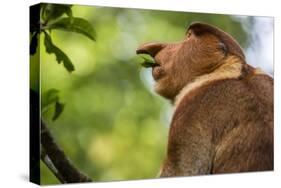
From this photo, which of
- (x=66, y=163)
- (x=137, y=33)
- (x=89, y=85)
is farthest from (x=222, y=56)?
(x=66, y=163)

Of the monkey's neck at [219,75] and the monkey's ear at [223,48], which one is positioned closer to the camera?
the monkey's neck at [219,75]

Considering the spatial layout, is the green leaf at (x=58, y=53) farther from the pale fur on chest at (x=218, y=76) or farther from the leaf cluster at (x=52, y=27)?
the pale fur on chest at (x=218, y=76)

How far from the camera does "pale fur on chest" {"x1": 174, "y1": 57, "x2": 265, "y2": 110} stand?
5730mm

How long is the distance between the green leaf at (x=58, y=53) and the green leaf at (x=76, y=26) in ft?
0.36

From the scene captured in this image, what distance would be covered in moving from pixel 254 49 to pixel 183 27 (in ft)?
2.43

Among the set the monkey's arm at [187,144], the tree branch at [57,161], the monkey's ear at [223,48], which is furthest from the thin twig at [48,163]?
the monkey's ear at [223,48]

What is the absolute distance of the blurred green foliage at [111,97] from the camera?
5.27 metres

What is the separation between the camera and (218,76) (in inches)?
229

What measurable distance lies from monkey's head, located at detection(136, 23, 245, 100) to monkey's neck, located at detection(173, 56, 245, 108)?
0.03m

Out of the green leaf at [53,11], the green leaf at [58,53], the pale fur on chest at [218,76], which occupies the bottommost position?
the pale fur on chest at [218,76]

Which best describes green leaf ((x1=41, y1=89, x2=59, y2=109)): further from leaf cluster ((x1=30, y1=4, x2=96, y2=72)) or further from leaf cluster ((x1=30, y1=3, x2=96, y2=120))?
leaf cluster ((x1=30, y1=4, x2=96, y2=72))

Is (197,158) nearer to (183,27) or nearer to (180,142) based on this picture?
(180,142)

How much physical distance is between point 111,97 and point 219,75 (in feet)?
3.29

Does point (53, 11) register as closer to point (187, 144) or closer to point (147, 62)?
point (147, 62)
